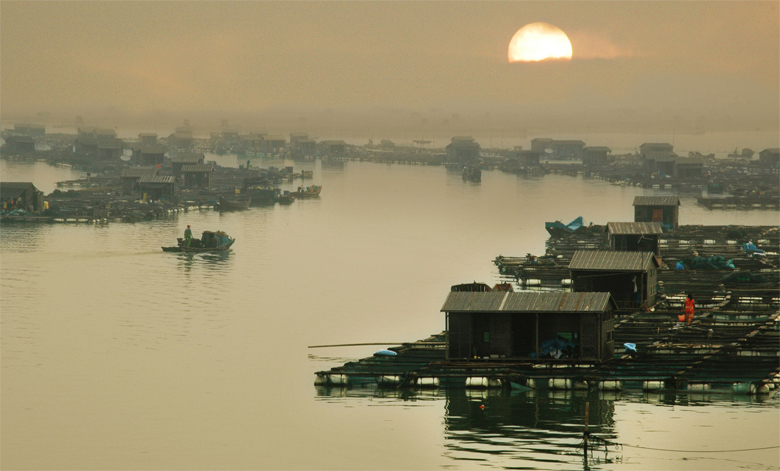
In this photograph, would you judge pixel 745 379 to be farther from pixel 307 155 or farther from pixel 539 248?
pixel 307 155

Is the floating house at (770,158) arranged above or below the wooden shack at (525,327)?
above

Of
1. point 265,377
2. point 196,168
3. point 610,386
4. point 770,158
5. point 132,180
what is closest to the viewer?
point 610,386

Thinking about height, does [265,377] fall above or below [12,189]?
below

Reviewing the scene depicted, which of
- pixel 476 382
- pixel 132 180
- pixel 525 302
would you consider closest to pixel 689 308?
pixel 525 302

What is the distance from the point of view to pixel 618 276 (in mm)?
34125

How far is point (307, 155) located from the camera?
186 meters

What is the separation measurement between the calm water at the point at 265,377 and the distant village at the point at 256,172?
434 inches

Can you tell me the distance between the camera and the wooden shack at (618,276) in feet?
111

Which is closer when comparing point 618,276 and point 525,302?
point 525,302

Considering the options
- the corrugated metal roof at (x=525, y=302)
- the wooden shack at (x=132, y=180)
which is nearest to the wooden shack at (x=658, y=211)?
the corrugated metal roof at (x=525, y=302)

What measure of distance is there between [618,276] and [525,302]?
9.44 m

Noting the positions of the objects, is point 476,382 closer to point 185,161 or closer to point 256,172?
point 185,161

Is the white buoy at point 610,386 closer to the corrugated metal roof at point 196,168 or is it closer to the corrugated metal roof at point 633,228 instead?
the corrugated metal roof at point 633,228


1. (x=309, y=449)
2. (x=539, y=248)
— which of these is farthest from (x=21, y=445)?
(x=539, y=248)
